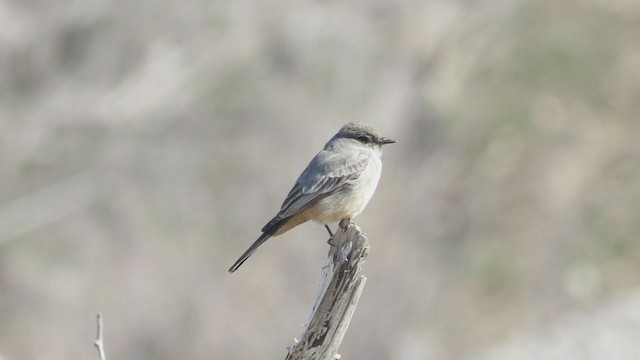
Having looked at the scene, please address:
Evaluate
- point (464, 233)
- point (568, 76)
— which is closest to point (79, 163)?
point (464, 233)

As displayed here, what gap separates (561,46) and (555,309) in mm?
5547

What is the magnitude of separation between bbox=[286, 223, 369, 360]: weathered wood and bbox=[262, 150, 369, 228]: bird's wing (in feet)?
6.01

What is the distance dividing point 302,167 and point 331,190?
28.6 feet

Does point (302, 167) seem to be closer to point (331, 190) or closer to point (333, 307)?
point (331, 190)

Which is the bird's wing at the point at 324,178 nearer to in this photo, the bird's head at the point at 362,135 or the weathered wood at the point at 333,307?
the bird's head at the point at 362,135

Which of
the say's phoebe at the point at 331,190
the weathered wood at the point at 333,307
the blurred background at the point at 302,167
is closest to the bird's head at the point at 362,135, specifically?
the say's phoebe at the point at 331,190

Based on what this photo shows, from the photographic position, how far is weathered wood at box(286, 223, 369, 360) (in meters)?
6.37

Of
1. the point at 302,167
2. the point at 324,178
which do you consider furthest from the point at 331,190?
the point at 302,167

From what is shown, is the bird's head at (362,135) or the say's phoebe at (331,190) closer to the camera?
the say's phoebe at (331,190)

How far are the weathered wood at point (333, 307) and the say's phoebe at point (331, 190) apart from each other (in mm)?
1758

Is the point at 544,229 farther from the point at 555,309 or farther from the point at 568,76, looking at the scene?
the point at 568,76

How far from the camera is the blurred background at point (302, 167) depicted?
15.8 m

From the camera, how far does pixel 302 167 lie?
681 inches

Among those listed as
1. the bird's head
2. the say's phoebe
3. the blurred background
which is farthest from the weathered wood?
the blurred background
